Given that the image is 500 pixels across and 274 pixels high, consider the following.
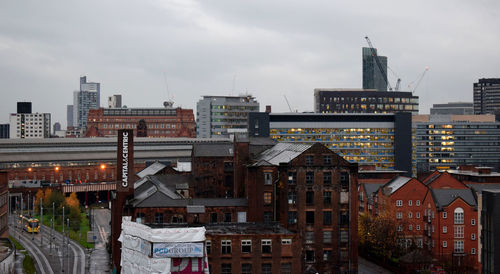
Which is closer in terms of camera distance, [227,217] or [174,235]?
[174,235]

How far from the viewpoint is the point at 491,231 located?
140 ft

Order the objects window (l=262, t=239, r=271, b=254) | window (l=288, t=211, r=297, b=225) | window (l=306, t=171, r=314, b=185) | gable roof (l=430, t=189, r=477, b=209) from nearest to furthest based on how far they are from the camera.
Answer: window (l=262, t=239, r=271, b=254), window (l=288, t=211, r=297, b=225), window (l=306, t=171, r=314, b=185), gable roof (l=430, t=189, r=477, b=209)

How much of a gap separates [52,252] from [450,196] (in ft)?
215

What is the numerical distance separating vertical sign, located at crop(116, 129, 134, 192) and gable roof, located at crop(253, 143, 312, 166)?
1728cm

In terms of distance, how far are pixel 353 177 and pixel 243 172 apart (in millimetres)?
23290

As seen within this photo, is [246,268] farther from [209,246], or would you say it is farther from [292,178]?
[292,178]

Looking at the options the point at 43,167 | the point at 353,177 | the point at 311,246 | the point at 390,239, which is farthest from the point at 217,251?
the point at 43,167

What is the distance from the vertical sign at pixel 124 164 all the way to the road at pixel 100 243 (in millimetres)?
13847

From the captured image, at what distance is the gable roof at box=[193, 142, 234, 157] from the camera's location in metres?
114

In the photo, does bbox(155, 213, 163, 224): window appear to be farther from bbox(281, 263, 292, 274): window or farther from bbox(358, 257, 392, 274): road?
bbox(358, 257, 392, 274): road

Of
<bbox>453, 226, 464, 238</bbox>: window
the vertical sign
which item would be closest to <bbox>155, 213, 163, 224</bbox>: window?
the vertical sign

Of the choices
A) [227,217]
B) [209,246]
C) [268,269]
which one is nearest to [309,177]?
[227,217]

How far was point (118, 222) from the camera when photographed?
86.9m

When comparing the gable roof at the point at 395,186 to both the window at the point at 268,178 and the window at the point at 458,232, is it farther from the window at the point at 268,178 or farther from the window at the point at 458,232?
the window at the point at 268,178
